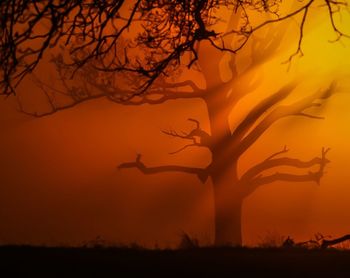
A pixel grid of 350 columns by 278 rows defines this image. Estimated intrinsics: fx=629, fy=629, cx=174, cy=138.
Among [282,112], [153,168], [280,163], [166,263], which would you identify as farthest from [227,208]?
[166,263]

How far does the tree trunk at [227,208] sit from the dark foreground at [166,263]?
900cm

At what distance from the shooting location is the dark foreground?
4648 mm

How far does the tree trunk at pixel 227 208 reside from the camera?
580 inches

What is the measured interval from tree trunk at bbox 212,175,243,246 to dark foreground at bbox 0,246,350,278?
9.00 metres

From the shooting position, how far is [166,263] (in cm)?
498

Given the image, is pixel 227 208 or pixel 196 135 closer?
pixel 227 208

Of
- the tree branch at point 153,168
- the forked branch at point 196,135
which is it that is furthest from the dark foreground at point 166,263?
the tree branch at point 153,168

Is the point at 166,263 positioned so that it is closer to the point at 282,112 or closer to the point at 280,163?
the point at 282,112

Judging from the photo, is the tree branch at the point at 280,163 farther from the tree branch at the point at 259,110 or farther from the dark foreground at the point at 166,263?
the dark foreground at the point at 166,263

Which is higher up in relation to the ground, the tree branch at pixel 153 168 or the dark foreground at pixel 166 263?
the dark foreground at pixel 166 263

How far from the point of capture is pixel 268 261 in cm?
514

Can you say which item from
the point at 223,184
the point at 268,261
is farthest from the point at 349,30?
the point at 268,261

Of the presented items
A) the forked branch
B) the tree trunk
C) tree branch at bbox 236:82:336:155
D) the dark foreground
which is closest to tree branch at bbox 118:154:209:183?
the forked branch

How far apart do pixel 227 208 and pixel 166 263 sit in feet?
33.7
